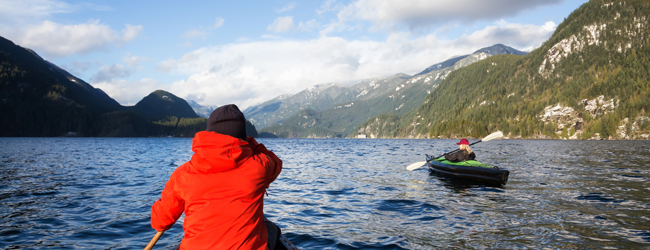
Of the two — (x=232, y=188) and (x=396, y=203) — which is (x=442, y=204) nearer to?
(x=396, y=203)

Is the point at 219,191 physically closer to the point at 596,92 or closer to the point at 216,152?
the point at 216,152

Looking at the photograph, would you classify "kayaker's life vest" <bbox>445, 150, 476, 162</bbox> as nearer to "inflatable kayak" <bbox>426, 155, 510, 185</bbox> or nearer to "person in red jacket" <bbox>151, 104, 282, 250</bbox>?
"inflatable kayak" <bbox>426, 155, 510, 185</bbox>

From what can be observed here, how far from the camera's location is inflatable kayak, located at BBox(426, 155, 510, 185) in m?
18.0

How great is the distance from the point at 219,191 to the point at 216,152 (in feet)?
1.57

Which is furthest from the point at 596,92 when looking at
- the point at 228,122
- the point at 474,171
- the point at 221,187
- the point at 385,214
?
the point at 221,187

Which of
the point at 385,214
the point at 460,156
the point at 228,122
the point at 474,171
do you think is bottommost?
the point at 385,214

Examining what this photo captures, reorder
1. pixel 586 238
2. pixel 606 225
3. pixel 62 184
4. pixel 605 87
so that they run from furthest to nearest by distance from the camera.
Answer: pixel 605 87 < pixel 62 184 < pixel 606 225 < pixel 586 238

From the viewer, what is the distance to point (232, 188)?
3760 millimetres

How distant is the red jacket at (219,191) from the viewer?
3672 millimetres

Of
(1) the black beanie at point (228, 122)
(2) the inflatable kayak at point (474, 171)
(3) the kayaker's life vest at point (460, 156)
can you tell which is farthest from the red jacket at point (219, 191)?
(3) the kayaker's life vest at point (460, 156)

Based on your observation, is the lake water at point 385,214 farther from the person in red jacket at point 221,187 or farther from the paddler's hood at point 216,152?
the paddler's hood at point 216,152

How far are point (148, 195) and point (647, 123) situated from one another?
16146cm

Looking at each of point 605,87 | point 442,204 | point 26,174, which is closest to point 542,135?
point 605,87

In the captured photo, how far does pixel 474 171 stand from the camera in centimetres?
1938
